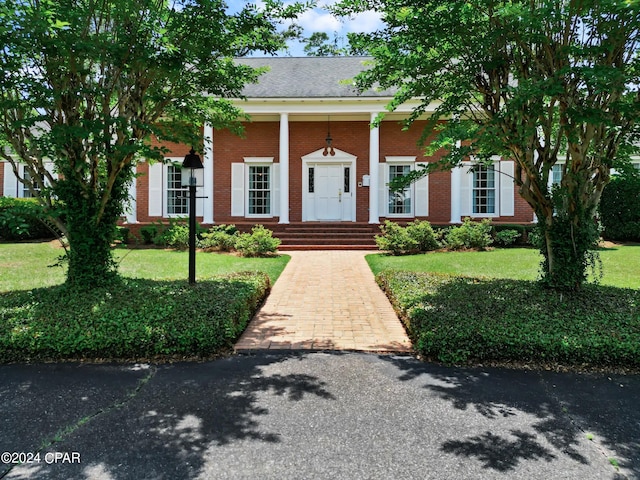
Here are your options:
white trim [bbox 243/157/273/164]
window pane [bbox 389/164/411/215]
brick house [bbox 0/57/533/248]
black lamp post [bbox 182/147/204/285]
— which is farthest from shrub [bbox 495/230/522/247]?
black lamp post [bbox 182/147/204/285]

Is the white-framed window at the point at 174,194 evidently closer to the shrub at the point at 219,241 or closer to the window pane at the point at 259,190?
the window pane at the point at 259,190

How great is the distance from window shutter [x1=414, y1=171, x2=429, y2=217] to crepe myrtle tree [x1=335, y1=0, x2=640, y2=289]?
33.6 feet

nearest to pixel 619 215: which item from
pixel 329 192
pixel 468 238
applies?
pixel 468 238

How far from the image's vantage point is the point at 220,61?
6281mm

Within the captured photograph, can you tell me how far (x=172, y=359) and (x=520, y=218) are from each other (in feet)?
52.2

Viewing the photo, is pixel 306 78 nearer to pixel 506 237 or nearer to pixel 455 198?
pixel 455 198

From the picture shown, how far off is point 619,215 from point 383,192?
8.18 metres

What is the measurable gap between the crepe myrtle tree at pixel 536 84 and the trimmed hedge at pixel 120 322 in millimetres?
3169

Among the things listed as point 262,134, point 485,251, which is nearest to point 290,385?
point 485,251

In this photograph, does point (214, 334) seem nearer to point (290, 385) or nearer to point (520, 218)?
point (290, 385)

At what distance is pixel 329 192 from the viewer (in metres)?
16.7

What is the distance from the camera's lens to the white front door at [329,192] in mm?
16703

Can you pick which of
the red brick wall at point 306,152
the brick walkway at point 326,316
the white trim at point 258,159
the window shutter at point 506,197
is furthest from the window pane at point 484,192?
the brick walkway at point 326,316

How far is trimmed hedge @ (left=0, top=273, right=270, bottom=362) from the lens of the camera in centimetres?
423
